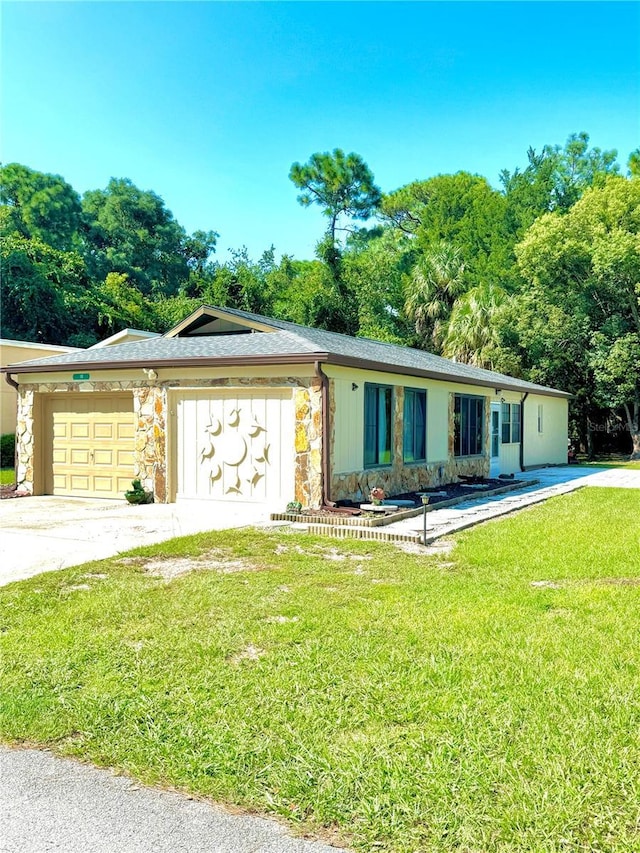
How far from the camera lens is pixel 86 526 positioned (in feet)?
30.5

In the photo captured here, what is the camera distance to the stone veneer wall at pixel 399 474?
1088cm

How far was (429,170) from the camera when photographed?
1732 inches

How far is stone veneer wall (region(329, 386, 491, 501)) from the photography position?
10.9 meters

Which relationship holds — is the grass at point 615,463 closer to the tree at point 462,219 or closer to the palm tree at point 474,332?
the palm tree at point 474,332

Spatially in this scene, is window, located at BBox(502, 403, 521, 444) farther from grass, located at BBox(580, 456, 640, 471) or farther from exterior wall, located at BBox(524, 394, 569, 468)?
grass, located at BBox(580, 456, 640, 471)

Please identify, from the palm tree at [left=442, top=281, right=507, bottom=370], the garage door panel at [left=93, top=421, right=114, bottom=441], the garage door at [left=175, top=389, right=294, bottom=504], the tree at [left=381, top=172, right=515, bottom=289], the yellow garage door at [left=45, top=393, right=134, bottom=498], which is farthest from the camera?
the tree at [left=381, top=172, right=515, bottom=289]

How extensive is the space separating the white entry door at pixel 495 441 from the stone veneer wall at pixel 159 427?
843 centimetres

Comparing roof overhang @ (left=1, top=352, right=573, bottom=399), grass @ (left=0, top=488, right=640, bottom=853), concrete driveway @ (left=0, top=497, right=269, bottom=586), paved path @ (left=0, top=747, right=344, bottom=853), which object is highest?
roof overhang @ (left=1, top=352, right=573, bottom=399)

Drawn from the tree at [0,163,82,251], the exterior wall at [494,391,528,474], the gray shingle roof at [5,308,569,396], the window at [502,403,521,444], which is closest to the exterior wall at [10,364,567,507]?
the gray shingle roof at [5,308,569,396]

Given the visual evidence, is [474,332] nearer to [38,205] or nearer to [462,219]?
[462,219]

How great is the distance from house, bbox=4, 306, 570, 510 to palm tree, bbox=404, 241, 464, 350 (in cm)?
1841

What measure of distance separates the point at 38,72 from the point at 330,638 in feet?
→ 33.5

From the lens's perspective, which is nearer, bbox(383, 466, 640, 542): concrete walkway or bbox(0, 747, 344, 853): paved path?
bbox(0, 747, 344, 853): paved path

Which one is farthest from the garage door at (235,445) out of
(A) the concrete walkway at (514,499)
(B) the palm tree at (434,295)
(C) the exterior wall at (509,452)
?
(B) the palm tree at (434,295)
